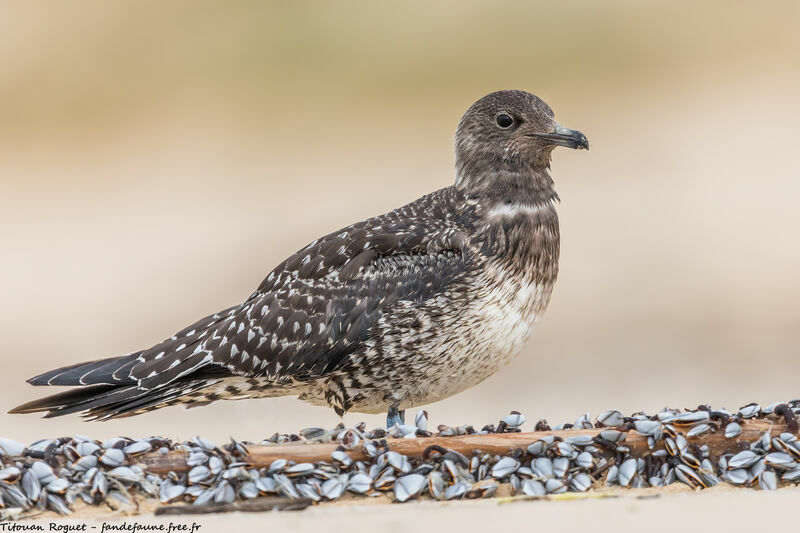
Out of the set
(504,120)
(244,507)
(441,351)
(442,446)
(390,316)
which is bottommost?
(244,507)

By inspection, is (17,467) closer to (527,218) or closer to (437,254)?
(437,254)

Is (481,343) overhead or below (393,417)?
overhead

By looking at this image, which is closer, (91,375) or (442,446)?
(442,446)

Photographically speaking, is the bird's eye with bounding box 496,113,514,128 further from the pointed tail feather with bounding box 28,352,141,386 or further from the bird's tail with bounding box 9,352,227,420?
the pointed tail feather with bounding box 28,352,141,386

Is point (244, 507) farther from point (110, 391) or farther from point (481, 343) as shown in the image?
point (110, 391)

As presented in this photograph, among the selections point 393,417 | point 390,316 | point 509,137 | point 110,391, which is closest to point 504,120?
point 509,137

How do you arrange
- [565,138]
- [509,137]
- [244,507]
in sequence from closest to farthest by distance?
[244,507], [565,138], [509,137]

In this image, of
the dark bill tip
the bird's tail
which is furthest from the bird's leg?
the dark bill tip
